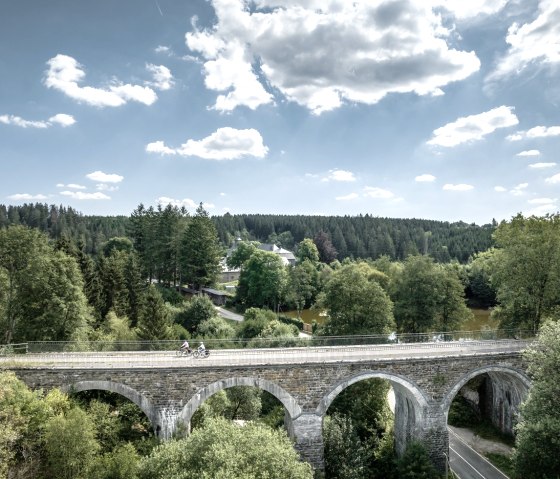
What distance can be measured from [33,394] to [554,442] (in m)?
24.1

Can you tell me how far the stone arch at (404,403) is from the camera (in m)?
22.9

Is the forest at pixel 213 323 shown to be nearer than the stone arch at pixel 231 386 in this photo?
Yes

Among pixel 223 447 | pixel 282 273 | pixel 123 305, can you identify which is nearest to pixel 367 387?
pixel 223 447

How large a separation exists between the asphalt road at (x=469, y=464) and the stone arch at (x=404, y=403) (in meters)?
3.80

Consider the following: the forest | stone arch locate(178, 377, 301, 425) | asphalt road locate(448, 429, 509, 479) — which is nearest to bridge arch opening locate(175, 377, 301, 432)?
stone arch locate(178, 377, 301, 425)

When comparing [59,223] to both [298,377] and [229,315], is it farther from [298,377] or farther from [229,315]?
[298,377]

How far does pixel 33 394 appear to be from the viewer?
65.0ft

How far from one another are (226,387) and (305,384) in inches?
172

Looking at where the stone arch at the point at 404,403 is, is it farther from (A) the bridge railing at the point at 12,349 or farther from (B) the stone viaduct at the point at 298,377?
(A) the bridge railing at the point at 12,349

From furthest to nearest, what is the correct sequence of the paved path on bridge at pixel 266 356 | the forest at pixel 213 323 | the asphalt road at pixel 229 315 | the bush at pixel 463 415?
the asphalt road at pixel 229 315, the bush at pixel 463 415, the paved path on bridge at pixel 266 356, the forest at pixel 213 323

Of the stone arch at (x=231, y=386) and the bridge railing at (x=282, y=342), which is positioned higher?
the bridge railing at (x=282, y=342)

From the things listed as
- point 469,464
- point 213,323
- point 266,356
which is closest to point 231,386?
point 266,356

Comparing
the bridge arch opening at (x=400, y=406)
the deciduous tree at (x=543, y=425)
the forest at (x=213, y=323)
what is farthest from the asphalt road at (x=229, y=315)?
the deciduous tree at (x=543, y=425)

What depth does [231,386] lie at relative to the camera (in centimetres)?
2222
